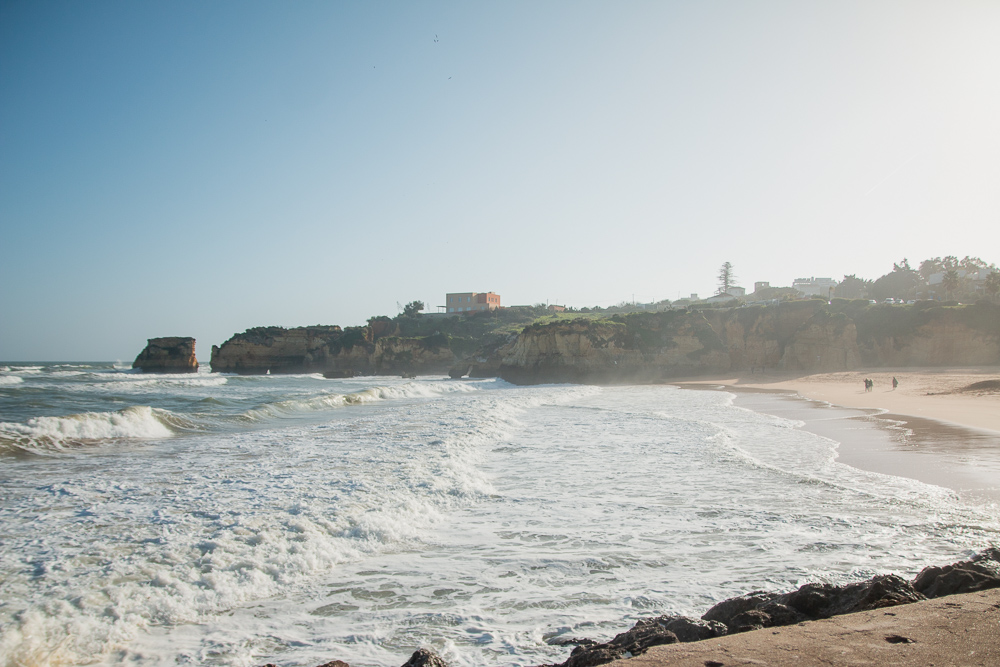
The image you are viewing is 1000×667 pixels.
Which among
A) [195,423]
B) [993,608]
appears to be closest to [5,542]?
[993,608]

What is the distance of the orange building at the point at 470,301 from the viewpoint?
298 feet

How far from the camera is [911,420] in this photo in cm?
1495

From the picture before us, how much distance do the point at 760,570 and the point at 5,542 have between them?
286 inches

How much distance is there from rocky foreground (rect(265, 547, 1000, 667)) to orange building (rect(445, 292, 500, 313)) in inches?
3399

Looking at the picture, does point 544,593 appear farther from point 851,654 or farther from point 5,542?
point 5,542

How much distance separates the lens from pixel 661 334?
44188 millimetres

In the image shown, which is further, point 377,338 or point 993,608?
point 377,338

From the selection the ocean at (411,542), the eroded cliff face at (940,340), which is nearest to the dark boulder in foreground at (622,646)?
the ocean at (411,542)

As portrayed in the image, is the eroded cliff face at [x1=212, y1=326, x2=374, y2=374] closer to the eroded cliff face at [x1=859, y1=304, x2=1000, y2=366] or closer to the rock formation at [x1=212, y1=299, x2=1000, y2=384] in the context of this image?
the rock formation at [x1=212, y1=299, x2=1000, y2=384]

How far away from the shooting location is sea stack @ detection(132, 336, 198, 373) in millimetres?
63906

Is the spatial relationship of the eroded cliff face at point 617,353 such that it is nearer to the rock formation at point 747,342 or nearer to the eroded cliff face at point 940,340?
the rock formation at point 747,342

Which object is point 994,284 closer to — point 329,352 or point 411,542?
point 411,542

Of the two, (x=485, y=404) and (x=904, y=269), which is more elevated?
(x=904, y=269)

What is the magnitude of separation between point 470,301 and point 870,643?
89327mm
